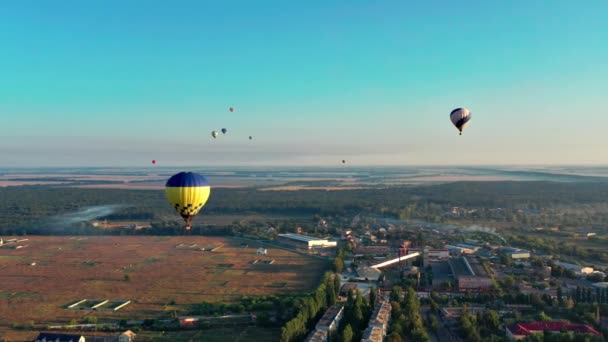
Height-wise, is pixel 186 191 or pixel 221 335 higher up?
pixel 186 191

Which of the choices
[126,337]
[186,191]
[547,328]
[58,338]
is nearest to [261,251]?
[126,337]

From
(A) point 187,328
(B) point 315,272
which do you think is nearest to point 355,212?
(B) point 315,272

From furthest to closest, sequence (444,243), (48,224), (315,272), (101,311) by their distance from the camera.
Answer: (48,224) → (444,243) → (315,272) → (101,311)

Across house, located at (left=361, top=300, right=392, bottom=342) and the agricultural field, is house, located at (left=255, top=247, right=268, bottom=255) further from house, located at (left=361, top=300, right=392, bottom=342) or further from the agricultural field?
house, located at (left=361, top=300, right=392, bottom=342)

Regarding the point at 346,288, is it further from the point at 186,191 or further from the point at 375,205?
the point at 375,205

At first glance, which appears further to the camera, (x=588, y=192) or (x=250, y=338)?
(x=588, y=192)

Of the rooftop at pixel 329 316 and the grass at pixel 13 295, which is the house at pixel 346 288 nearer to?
the rooftop at pixel 329 316

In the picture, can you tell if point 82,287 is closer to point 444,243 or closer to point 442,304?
point 442,304

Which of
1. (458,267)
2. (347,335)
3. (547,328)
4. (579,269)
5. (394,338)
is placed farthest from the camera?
(458,267)
